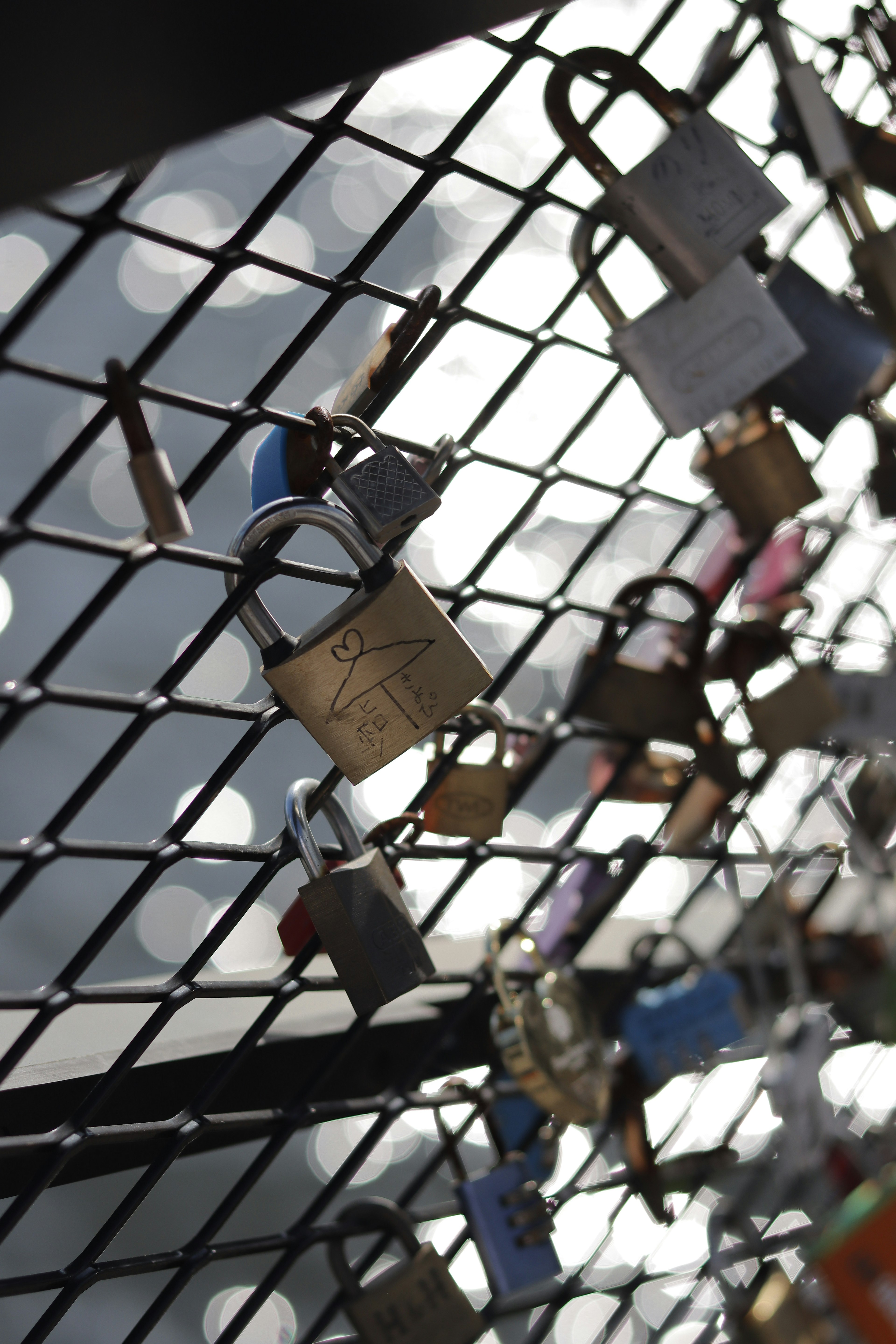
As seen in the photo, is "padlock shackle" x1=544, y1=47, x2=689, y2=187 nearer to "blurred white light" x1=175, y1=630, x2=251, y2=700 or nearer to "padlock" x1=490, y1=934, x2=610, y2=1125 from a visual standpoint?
"padlock" x1=490, y1=934, x2=610, y2=1125

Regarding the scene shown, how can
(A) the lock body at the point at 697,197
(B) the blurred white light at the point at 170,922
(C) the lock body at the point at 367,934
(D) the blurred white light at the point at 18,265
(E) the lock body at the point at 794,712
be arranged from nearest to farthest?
(C) the lock body at the point at 367,934 → (A) the lock body at the point at 697,197 → (E) the lock body at the point at 794,712 → (B) the blurred white light at the point at 170,922 → (D) the blurred white light at the point at 18,265

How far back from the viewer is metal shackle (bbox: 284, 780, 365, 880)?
0.66 m

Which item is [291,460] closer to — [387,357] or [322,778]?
[387,357]

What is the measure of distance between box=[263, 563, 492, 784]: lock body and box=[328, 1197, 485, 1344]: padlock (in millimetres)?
378

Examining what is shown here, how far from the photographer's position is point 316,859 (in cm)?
66

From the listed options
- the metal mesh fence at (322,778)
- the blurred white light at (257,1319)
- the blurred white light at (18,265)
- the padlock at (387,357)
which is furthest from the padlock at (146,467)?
the blurred white light at (18,265)

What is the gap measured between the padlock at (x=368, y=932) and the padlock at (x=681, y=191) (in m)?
0.42

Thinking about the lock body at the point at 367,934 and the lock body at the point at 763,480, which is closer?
the lock body at the point at 367,934

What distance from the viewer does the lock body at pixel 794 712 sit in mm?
1002

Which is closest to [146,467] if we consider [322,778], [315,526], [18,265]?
[315,526]

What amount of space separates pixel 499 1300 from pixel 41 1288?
1.27ft

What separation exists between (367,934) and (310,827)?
9cm

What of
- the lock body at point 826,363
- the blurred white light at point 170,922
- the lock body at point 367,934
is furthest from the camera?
the blurred white light at point 170,922

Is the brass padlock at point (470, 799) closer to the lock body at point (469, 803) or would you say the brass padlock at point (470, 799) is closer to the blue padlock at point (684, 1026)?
the lock body at point (469, 803)
